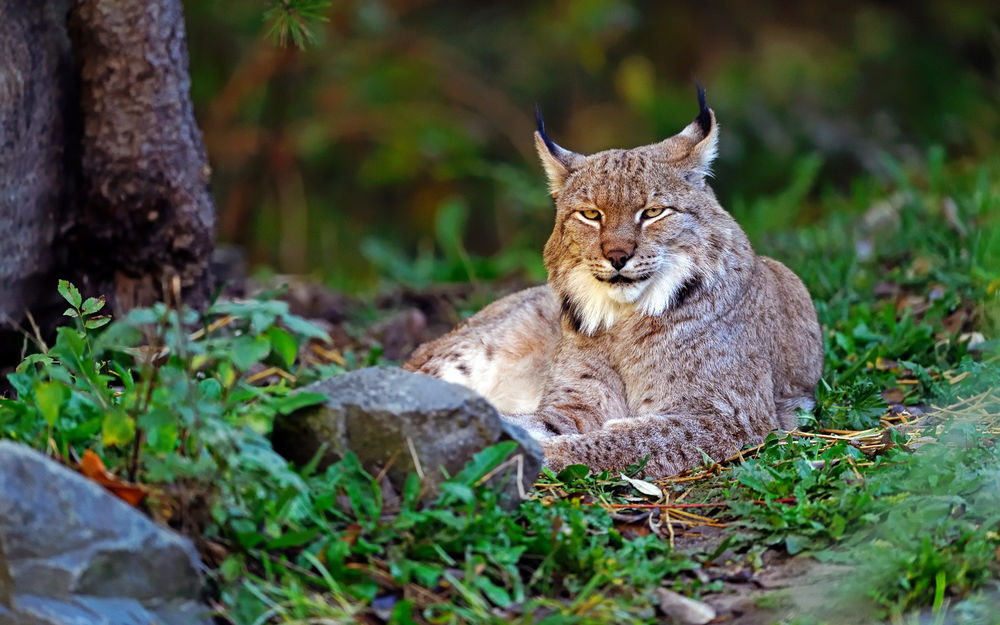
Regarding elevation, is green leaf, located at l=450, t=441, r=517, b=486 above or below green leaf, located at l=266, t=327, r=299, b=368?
below

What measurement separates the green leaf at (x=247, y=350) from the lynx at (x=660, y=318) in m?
1.67

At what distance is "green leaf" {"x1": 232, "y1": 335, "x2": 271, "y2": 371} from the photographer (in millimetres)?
3102

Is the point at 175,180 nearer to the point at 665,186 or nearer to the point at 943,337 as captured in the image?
the point at 665,186

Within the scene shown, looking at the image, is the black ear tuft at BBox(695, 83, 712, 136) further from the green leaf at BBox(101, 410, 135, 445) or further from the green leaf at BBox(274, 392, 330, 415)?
the green leaf at BBox(101, 410, 135, 445)

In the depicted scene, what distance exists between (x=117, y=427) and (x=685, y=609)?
164 centimetres

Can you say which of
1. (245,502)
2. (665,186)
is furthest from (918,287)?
(245,502)

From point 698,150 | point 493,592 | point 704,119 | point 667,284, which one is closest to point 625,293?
point 667,284

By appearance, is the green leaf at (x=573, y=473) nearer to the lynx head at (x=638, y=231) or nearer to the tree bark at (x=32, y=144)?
the lynx head at (x=638, y=231)

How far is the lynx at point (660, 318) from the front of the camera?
189 inches

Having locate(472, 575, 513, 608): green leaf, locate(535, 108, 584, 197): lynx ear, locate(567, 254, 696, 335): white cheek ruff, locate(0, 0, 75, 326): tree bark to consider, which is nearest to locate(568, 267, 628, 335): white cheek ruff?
locate(567, 254, 696, 335): white cheek ruff

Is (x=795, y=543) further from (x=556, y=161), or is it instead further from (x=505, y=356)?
(x=505, y=356)

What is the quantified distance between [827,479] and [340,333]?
3.82 m

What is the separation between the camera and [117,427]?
312 cm

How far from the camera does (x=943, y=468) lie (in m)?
3.76
